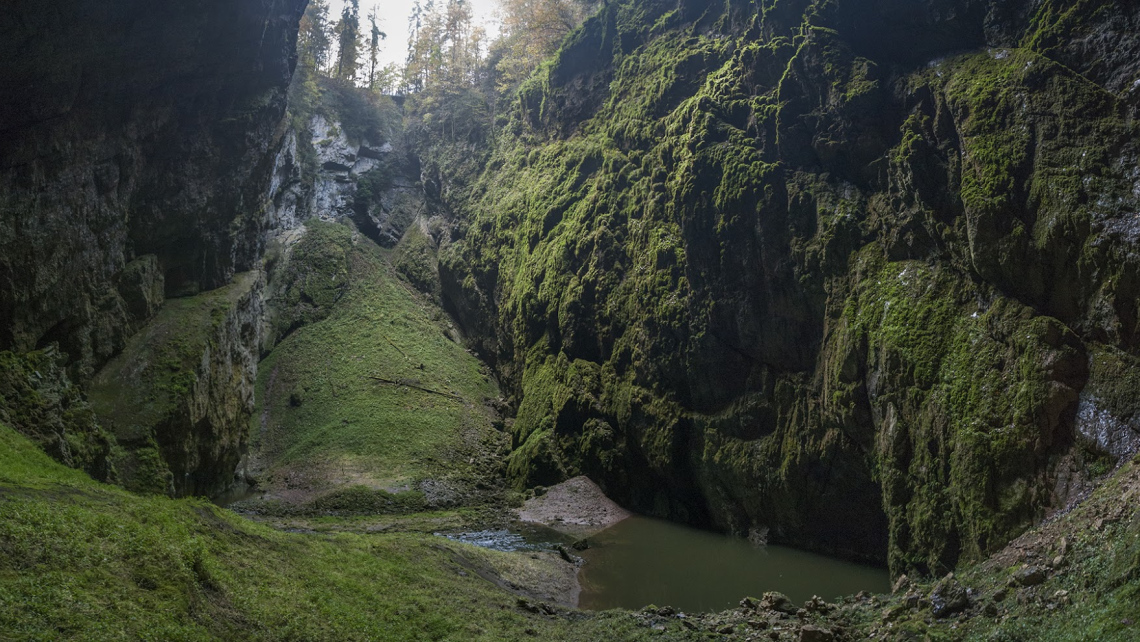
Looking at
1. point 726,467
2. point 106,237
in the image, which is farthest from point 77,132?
point 726,467

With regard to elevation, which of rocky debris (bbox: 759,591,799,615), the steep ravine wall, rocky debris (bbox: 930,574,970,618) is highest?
the steep ravine wall

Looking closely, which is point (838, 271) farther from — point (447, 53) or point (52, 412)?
point (447, 53)

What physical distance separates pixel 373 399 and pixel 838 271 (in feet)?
82.6

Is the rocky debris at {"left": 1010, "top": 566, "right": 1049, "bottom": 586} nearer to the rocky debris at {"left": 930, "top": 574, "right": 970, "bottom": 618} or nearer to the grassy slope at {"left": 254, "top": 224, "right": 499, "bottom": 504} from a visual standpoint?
the rocky debris at {"left": 930, "top": 574, "right": 970, "bottom": 618}

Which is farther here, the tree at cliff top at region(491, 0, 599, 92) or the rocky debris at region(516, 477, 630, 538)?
the tree at cliff top at region(491, 0, 599, 92)

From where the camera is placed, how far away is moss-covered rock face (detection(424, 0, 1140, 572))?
1631 centimetres

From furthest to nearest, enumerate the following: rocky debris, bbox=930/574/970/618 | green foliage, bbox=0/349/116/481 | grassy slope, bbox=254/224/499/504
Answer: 1. grassy slope, bbox=254/224/499/504
2. green foliage, bbox=0/349/116/481
3. rocky debris, bbox=930/574/970/618

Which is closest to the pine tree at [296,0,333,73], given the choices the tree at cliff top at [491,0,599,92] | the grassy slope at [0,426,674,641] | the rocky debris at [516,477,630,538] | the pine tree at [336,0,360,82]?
the pine tree at [336,0,360,82]

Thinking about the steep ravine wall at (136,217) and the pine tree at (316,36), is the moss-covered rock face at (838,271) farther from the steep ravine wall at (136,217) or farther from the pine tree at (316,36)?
the pine tree at (316,36)

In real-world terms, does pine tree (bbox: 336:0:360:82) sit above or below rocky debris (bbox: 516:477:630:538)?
above

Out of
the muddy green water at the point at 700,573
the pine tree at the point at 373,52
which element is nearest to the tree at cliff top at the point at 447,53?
the pine tree at the point at 373,52

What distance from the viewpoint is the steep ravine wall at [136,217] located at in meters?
16.9

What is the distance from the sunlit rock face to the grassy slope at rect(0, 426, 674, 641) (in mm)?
5515

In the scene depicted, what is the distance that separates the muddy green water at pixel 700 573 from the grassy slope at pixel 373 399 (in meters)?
11.9
